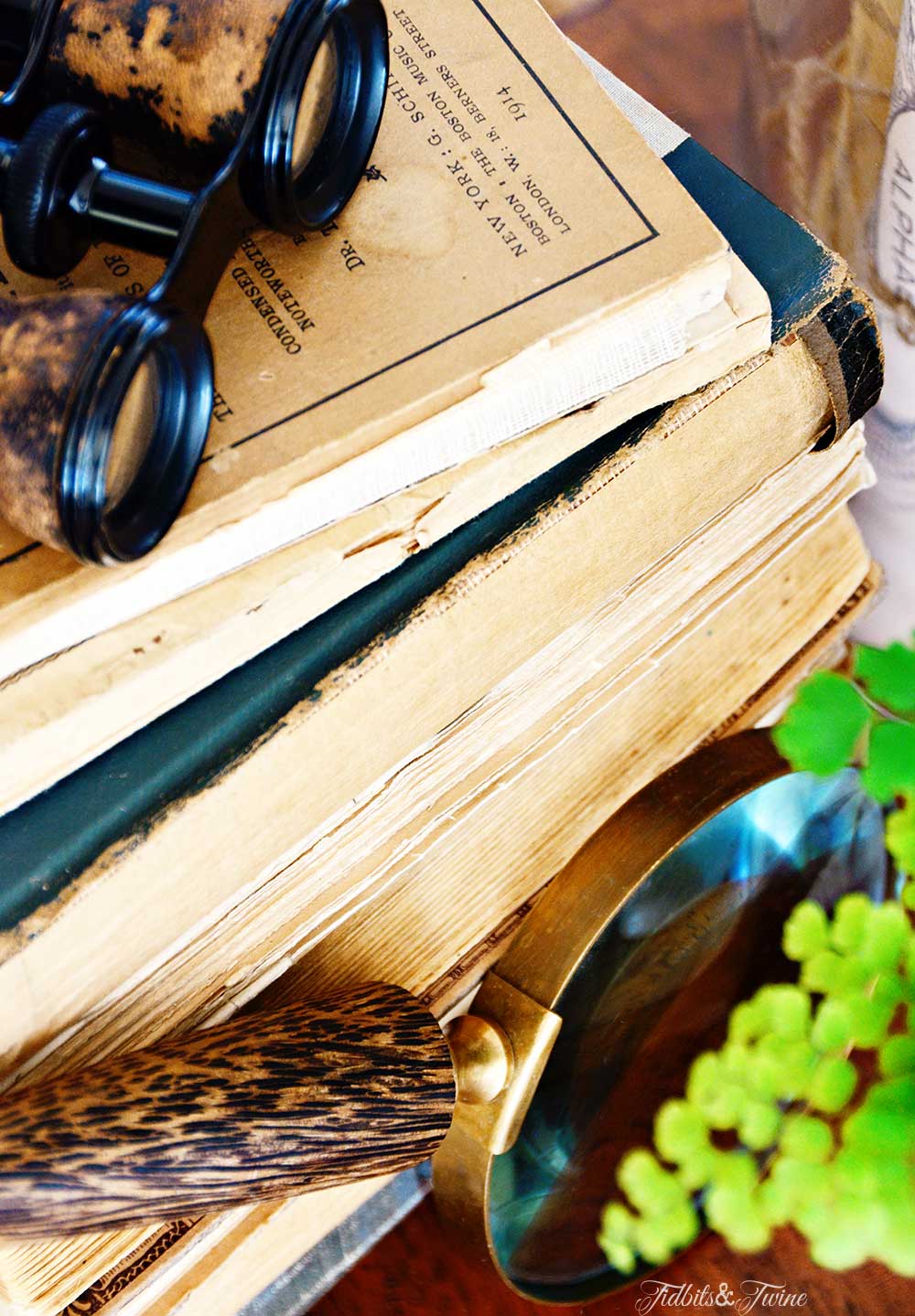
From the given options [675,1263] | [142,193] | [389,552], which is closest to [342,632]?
[389,552]

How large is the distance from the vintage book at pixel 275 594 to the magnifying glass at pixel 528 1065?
10cm

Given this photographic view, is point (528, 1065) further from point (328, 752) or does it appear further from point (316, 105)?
point (316, 105)

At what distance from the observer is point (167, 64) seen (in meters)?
0.34

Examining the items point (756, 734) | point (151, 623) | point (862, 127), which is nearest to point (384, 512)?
point (151, 623)

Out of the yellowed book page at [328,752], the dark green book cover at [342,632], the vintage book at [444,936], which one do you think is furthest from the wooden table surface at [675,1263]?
the yellowed book page at [328,752]

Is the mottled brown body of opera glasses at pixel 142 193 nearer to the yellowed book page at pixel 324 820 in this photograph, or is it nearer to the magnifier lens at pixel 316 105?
the magnifier lens at pixel 316 105

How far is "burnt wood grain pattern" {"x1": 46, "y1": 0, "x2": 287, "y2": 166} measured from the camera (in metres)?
0.33

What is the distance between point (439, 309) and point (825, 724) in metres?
0.17

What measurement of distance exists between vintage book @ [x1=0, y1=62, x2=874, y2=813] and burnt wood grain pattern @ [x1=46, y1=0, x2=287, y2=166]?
0.40 ft

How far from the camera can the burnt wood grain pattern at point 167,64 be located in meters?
0.33

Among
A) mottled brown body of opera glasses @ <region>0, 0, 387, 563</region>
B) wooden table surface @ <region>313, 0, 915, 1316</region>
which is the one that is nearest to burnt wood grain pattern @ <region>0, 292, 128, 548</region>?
mottled brown body of opera glasses @ <region>0, 0, 387, 563</region>

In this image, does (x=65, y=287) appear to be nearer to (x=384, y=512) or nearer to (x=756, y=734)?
(x=384, y=512)

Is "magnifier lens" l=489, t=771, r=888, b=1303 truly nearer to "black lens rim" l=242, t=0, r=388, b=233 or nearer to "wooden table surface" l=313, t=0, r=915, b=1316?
"wooden table surface" l=313, t=0, r=915, b=1316

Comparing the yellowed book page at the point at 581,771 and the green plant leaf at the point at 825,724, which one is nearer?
the green plant leaf at the point at 825,724
